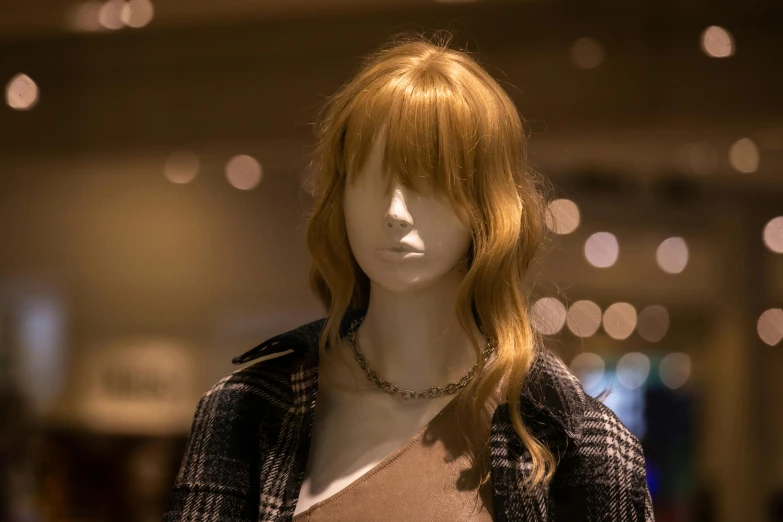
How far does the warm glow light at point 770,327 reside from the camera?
2.75 metres

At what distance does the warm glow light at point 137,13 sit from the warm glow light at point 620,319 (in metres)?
1.62

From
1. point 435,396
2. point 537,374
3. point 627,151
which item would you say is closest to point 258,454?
point 435,396

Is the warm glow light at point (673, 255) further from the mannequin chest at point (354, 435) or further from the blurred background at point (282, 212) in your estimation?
the mannequin chest at point (354, 435)

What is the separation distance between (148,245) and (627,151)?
1.48 m

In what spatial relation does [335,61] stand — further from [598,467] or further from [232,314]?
[598,467]

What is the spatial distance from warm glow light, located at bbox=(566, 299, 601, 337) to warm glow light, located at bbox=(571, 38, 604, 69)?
0.69m

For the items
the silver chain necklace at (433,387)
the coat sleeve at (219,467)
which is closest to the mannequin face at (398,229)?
the silver chain necklace at (433,387)

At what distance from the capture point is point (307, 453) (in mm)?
1428

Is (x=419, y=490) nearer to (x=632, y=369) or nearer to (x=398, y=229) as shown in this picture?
(x=398, y=229)

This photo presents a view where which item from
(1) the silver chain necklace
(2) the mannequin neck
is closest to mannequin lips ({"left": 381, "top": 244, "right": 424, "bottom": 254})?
(2) the mannequin neck

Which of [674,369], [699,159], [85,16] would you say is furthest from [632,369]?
[85,16]

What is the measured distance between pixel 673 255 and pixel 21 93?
2.00 metres

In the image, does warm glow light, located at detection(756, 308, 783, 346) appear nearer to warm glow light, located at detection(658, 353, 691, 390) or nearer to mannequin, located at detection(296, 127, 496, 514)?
warm glow light, located at detection(658, 353, 691, 390)

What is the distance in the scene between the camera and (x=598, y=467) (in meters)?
1.39
